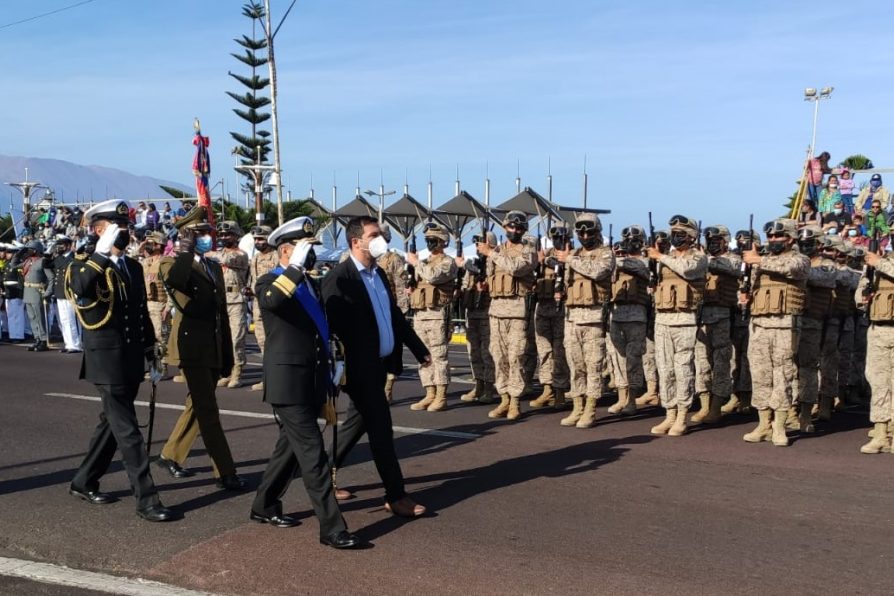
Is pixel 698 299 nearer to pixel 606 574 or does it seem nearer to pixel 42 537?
pixel 606 574

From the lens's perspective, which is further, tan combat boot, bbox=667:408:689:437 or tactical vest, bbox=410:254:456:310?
tactical vest, bbox=410:254:456:310

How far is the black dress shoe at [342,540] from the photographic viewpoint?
5867 mm

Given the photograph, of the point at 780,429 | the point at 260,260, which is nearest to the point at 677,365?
the point at 780,429

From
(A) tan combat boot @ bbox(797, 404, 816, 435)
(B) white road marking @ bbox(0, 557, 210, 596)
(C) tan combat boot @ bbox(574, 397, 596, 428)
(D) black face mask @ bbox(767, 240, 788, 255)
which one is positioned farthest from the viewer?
(C) tan combat boot @ bbox(574, 397, 596, 428)

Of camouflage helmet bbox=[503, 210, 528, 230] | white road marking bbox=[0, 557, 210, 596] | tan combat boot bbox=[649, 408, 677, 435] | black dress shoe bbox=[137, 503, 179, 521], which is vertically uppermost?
camouflage helmet bbox=[503, 210, 528, 230]

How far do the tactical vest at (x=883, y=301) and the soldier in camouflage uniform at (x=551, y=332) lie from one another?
355 centimetres

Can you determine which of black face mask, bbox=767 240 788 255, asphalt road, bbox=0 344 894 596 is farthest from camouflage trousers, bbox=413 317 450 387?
black face mask, bbox=767 240 788 255

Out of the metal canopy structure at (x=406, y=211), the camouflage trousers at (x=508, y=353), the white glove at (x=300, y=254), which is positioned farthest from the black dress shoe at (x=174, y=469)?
the metal canopy structure at (x=406, y=211)

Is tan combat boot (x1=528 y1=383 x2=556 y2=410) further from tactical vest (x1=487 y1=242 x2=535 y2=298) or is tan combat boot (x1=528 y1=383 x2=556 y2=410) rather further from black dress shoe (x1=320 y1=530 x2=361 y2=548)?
black dress shoe (x1=320 y1=530 x2=361 y2=548)

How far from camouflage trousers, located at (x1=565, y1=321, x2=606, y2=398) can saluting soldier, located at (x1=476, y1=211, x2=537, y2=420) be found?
0.60m

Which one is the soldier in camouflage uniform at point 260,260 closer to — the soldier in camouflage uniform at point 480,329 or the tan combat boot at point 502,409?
the soldier in camouflage uniform at point 480,329

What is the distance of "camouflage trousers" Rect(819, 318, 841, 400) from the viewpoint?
1083 cm

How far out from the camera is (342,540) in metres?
5.87

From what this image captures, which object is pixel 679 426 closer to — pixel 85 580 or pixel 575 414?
pixel 575 414
